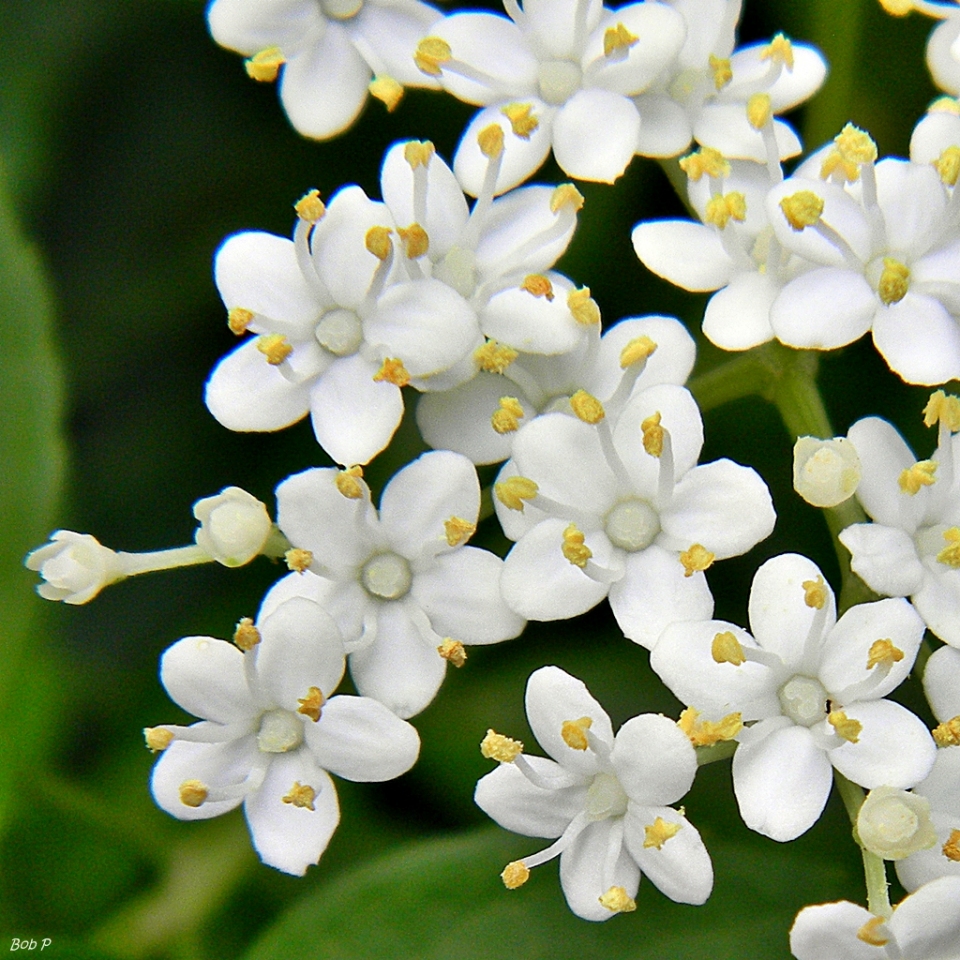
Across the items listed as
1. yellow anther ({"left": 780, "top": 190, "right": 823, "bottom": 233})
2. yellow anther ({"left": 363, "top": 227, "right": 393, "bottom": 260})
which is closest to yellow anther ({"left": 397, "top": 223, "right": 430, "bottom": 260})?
yellow anther ({"left": 363, "top": 227, "right": 393, "bottom": 260})

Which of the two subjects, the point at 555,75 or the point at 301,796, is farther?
the point at 555,75

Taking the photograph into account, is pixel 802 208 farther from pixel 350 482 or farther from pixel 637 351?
pixel 350 482

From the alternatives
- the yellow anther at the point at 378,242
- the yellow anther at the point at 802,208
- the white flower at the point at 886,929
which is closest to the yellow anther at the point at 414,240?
the yellow anther at the point at 378,242

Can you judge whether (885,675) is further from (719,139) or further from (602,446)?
(719,139)

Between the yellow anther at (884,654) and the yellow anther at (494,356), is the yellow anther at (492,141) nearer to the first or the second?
the yellow anther at (494,356)

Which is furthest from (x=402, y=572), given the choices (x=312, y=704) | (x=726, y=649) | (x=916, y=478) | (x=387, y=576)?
(x=916, y=478)

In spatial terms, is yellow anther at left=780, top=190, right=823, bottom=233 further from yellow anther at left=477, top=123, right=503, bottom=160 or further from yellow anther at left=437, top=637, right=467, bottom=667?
yellow anther at left=437, top=637, right=467, bottom=667
